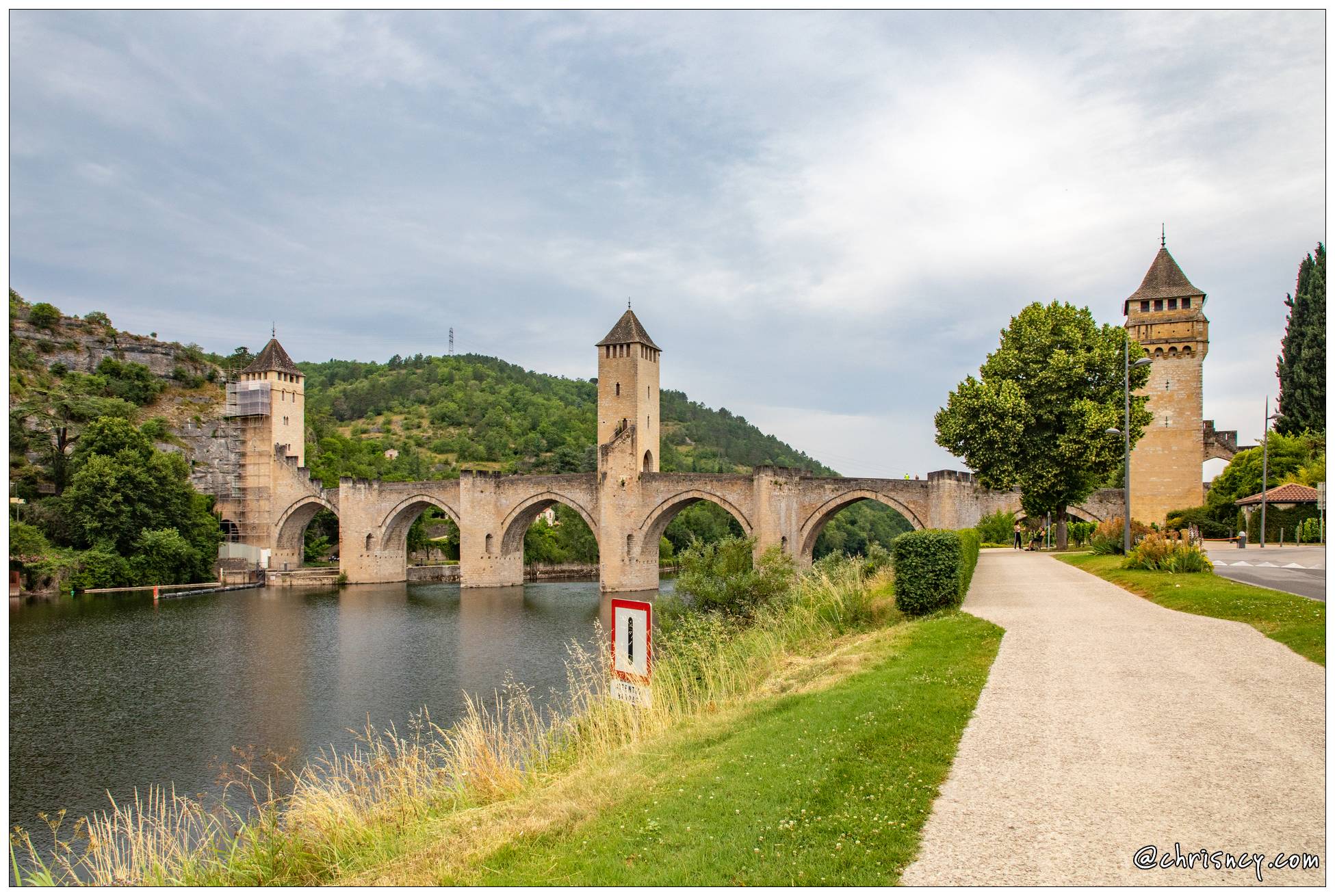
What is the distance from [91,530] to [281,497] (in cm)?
1017

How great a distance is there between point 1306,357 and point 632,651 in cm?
3461

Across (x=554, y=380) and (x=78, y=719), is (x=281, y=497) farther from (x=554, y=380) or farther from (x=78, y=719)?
(x=554, y=380)

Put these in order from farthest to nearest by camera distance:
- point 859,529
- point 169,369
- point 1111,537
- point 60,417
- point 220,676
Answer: point 859,529, point 169,369, point 60,417, point 1111,537, point 220,676

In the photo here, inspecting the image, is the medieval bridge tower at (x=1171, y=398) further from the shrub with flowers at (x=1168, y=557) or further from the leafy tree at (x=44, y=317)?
the leafy tree at (x=44, y=317)

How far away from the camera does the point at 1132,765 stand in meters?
5.43

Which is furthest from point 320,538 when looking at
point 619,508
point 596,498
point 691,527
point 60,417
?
point 619,508

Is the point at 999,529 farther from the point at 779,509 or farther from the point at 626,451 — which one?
the point at 626,451

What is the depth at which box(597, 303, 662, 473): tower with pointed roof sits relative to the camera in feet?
128

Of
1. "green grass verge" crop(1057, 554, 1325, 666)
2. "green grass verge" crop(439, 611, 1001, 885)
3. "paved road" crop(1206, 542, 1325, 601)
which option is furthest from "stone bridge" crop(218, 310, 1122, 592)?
"green grass verge" crop(439, 611, 1001, 885)

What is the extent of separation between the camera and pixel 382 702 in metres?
16.1

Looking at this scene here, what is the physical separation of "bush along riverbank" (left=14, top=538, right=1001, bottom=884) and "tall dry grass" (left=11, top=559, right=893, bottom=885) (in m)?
0.04

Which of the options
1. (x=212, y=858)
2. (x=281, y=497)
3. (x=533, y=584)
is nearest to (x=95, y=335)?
(x=281, y=497)

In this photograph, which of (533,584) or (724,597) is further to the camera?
(533,584)

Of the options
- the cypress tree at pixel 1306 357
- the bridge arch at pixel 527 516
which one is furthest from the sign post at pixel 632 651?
the cypress tree at pixel 1306 357
